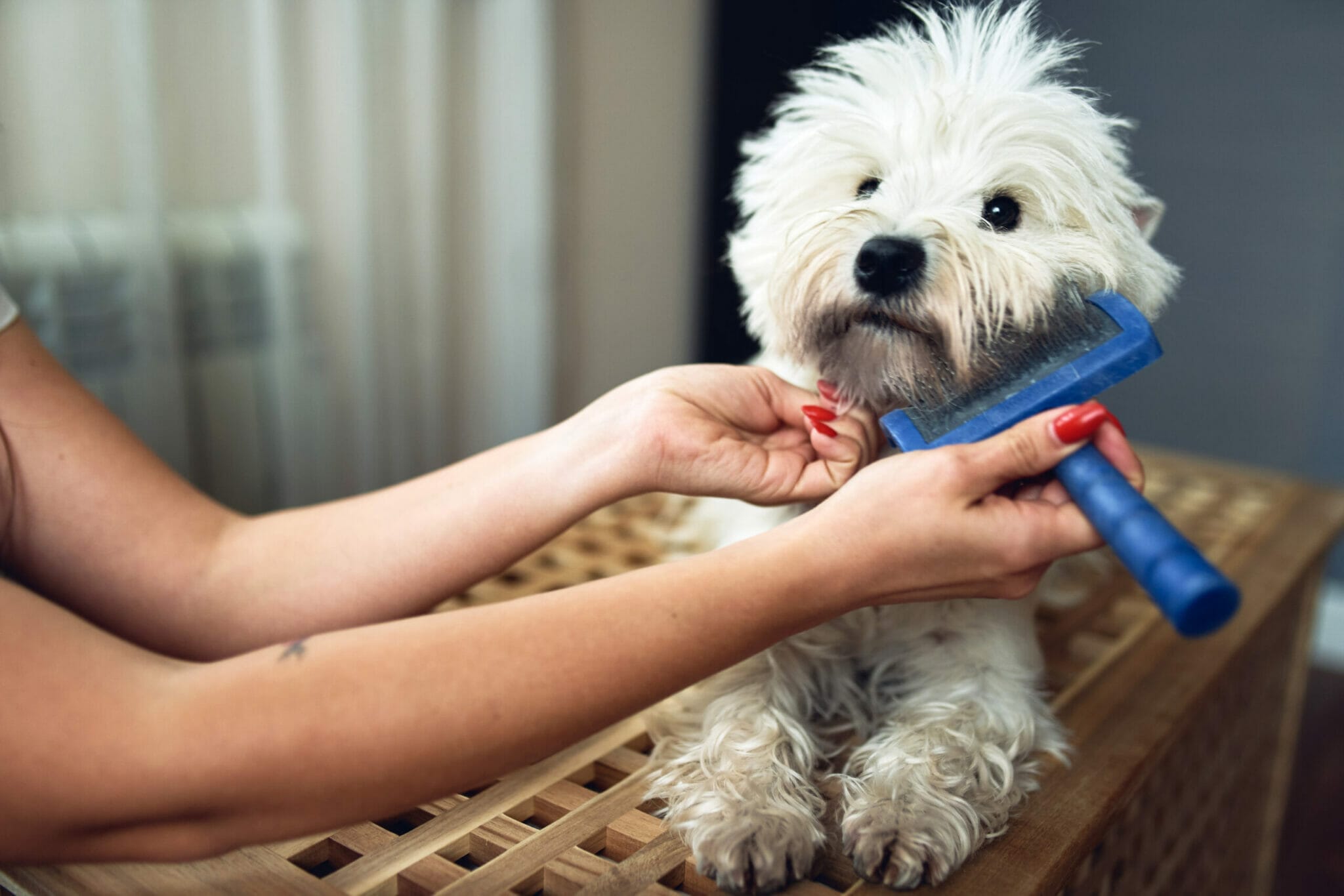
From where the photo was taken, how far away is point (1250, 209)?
2230 millimetres

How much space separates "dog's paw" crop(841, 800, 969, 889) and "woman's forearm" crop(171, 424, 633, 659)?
0.29m

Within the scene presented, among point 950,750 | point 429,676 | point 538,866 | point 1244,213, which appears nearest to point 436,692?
point 429,676

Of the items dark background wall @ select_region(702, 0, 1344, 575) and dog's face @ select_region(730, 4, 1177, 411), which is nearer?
dog's face @ select_region(730, 4, 1177, 411)

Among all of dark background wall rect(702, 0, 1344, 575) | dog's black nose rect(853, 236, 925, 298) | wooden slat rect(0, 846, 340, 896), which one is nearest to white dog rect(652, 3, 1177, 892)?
dog's black nose rect(853, 236, 925, 298)

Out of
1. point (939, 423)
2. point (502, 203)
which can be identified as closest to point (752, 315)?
point (939, 423)

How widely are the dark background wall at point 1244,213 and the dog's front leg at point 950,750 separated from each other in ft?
4.83

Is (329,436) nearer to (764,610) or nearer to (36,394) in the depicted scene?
(36,394)

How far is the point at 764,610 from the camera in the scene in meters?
0.61

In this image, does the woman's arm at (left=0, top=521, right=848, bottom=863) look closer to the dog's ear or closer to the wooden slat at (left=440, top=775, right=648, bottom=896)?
the wooden slat at (left=440, top=775, right=648, bottom=896)

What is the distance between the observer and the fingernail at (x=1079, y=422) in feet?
1.99

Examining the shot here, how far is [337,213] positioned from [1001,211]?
1.40m

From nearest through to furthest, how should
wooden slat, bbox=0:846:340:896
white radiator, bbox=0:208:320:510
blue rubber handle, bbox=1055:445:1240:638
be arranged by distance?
1. blue rubber handle, bbox=1055:445:1240:638
2. wooden slat, bbox=0:846:340:896
3. white radiator, bbox=0:208:320:510

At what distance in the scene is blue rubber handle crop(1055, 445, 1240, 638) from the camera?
1.61 feet

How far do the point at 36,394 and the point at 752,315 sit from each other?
0.56m
